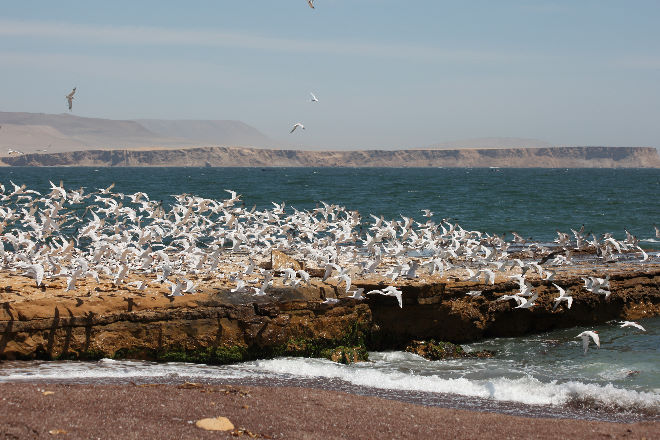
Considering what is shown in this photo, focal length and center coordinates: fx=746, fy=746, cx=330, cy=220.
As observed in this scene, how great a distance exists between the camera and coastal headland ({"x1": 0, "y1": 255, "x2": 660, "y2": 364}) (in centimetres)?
1593

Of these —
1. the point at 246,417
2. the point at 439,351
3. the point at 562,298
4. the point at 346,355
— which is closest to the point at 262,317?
the point at 346,355

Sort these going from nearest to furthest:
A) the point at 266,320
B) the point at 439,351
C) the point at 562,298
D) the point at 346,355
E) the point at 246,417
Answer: the point at 246,417, the point at 266,320, the point at 346,355, the point at 439,351, the point at 562,298

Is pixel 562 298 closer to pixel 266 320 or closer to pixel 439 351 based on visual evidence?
pixel 439 351

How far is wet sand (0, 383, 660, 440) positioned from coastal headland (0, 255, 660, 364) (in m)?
3.22

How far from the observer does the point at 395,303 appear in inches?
750

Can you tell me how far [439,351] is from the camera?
18625mm

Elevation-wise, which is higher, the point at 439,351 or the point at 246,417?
the point at 246,417

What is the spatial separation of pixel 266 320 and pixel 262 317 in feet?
0.39

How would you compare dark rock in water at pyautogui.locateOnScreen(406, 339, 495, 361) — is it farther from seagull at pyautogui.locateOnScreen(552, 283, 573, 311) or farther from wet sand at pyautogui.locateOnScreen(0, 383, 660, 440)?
wet sand at pyautogui.locateOnScreen(0, 383, 660, 440)

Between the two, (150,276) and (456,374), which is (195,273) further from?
(456,374)

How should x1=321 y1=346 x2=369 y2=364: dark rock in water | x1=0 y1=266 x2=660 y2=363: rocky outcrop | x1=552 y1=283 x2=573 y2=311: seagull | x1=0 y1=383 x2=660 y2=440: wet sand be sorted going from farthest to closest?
x1=552 y1=283 x2=573 y2=311: seagull → x1=321 y1=346 x2=369 y2=364: dark rock in water → x1=0 y1=266 x2=660 y2=363: rocky outcrop → x1=0 y1=383 x2=660 y2=440: wet sand

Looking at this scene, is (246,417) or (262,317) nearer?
(246,417)

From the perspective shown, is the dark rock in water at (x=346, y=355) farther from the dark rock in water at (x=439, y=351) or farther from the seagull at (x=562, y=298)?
the seagull at (x=562, y=298)

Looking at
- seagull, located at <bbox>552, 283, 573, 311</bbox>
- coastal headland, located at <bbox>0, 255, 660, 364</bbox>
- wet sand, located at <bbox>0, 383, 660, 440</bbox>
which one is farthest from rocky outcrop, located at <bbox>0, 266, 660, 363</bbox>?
wet sand, located at <bbox>0, 383, 660, 440</bbox>
